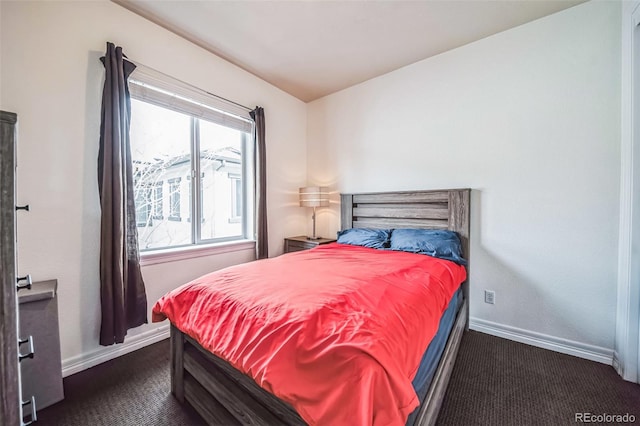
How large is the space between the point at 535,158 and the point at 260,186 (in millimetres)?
2644

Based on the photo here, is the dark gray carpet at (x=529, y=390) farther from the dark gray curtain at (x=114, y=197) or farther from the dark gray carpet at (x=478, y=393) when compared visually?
the dark gray curtain at (x=114, y=197)

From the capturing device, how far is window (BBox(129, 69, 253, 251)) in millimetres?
2254

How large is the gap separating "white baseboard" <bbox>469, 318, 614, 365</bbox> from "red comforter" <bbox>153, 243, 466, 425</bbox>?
3.35ft

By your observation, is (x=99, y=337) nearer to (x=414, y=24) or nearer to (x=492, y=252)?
(x=492, y=252)

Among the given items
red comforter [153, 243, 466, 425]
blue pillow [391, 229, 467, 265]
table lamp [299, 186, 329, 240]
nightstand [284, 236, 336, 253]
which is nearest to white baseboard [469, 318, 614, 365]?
blue pillow [391, 229, 467, 265]

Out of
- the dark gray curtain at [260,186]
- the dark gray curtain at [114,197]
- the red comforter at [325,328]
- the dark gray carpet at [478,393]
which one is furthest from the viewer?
the dark gray curtain at [260,186]

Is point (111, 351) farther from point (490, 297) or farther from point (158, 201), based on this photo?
point (490, 297)

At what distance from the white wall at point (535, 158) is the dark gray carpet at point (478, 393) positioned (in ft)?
1.25

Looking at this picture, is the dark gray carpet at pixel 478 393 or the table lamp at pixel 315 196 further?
the table lamp at pixel 315 196

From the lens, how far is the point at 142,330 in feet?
7.02

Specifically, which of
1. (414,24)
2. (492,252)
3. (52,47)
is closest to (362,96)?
(414,24)

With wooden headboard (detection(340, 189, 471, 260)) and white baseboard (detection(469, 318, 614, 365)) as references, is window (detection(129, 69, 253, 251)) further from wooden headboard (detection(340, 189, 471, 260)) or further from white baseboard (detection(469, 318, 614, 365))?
white baseboard (detection(469, 318, 614, 365))

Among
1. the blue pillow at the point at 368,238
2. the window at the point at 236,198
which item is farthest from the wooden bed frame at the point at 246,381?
the window at the point at 236,198

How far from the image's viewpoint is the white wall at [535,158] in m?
1.91
